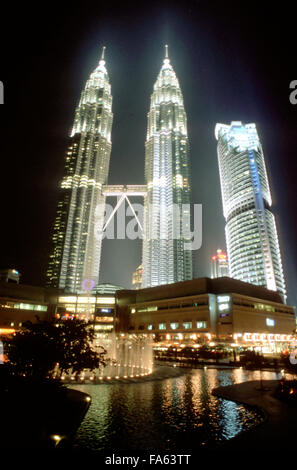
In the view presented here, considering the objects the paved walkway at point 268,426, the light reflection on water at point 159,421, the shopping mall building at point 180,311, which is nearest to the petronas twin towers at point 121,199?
the shopping mall building at point 180,311

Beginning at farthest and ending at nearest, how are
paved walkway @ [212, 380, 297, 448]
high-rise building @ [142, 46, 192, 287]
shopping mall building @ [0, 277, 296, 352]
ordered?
high-rise building @ [142, 46, 192, 287]
shopping mall building @ [0, 277, 296, 352]
paved walkway @ [212, 380, 297, 448]

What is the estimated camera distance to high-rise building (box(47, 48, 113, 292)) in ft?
534

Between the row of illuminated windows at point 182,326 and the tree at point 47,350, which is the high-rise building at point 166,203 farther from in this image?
the tree at point 47,350

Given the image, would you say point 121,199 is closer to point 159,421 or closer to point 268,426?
point 159,421

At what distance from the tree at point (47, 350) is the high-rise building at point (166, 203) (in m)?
139

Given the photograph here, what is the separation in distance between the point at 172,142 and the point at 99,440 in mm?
193746

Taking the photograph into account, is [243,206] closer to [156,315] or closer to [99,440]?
[156,315]

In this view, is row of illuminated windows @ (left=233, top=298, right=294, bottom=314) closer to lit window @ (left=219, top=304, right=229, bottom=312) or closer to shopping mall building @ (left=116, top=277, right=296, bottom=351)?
shopping mall building @ (left=116, top=277, right=296, bottom=351)

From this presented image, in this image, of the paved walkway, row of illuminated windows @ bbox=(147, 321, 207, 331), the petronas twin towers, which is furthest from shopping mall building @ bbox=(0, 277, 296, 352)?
the paved walkway

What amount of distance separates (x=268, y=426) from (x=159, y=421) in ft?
13.5

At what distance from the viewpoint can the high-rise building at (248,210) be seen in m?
143

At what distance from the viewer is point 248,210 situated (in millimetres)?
157500

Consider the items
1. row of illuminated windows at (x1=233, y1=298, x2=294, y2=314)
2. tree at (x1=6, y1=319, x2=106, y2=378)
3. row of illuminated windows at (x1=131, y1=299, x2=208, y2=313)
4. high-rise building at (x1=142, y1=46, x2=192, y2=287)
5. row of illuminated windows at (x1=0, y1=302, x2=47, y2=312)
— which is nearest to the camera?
tree at (x1=6, y1=319, x2=106, y2=378)

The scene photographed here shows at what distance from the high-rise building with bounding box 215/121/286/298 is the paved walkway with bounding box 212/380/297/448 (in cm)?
13368
